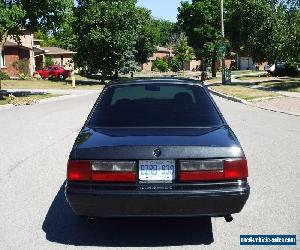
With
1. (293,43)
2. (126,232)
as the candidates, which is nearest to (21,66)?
Result: (293,43)

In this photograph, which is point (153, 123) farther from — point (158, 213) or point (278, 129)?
point (278, 129)

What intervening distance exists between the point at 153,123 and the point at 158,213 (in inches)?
47.9

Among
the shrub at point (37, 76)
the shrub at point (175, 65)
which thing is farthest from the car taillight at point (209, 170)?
the shrub at point (175, 65)

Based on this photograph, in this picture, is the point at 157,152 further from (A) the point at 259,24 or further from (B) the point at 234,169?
(A) the point at 259,24

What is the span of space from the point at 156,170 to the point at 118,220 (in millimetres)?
1285

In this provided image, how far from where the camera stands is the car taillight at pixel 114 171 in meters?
4.23

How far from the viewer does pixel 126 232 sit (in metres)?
4.88

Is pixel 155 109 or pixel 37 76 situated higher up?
pixel 155 109

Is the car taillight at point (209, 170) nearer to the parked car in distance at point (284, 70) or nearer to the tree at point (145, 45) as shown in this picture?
the parked car in distance at point (284, 70)

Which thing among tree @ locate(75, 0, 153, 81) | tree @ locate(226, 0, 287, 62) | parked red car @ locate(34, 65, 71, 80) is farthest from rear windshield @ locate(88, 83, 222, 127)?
parked red car @ locate(34, 65, 71, 80)

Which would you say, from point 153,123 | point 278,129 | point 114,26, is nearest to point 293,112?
point 278,129

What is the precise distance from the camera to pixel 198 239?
4664 mm

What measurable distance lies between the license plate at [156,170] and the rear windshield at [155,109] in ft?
2.85

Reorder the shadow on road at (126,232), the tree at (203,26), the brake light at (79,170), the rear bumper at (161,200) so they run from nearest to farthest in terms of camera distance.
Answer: the rear bumper at (161,200)
the brake light at (79,170)
the shadow on road at (126,232)
the tree at (203,26)
